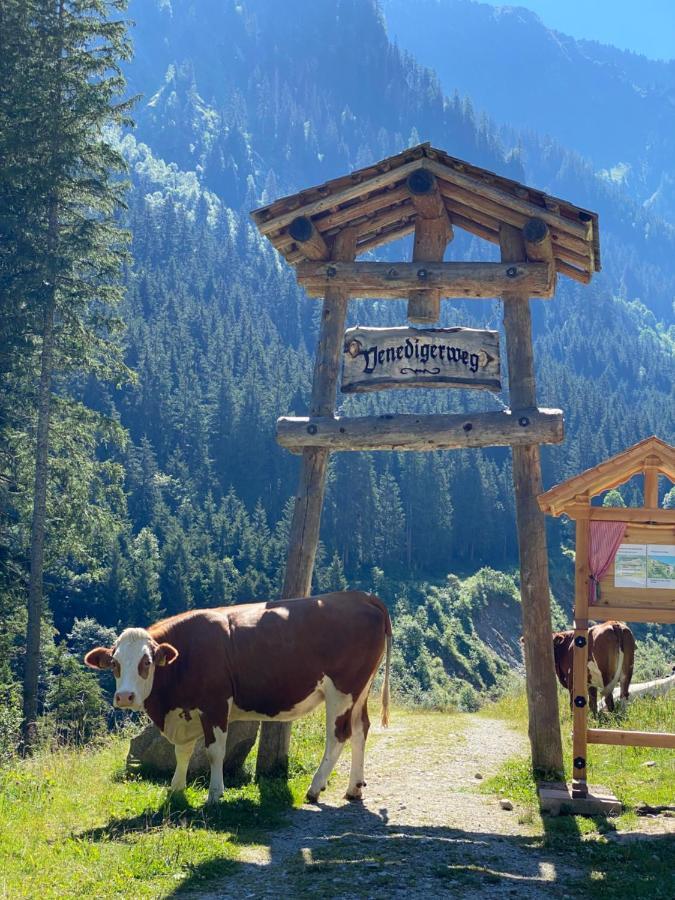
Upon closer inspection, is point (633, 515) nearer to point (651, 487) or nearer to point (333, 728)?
point (651, 487)

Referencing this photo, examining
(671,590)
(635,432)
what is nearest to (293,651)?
(671,590)

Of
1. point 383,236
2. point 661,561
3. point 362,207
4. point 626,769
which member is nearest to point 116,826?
point 661,561

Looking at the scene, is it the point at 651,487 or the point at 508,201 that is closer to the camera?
the point at 651,487

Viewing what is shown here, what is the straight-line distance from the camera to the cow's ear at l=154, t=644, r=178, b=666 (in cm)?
995

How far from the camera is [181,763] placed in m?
10.3

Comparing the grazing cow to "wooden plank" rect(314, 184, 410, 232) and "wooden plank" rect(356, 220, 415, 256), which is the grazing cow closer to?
"wooden plank" rect(356, 220, 415, 256)

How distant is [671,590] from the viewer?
390 inches

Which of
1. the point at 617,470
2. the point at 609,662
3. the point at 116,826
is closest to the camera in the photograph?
the point at 116,826

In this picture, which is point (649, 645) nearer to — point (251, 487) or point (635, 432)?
point (251, 487)

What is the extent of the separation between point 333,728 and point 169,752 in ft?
6.75

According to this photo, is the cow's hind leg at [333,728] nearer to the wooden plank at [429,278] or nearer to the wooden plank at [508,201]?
the wooden plank at [429,278]

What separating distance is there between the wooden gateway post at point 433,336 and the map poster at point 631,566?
122cm

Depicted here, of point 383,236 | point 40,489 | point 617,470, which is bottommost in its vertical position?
point 617,470

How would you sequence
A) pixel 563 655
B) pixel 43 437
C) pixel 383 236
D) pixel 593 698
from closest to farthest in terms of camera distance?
pixel 383 236
pixel 593 698
pixel 563 655
pixel 43 437
